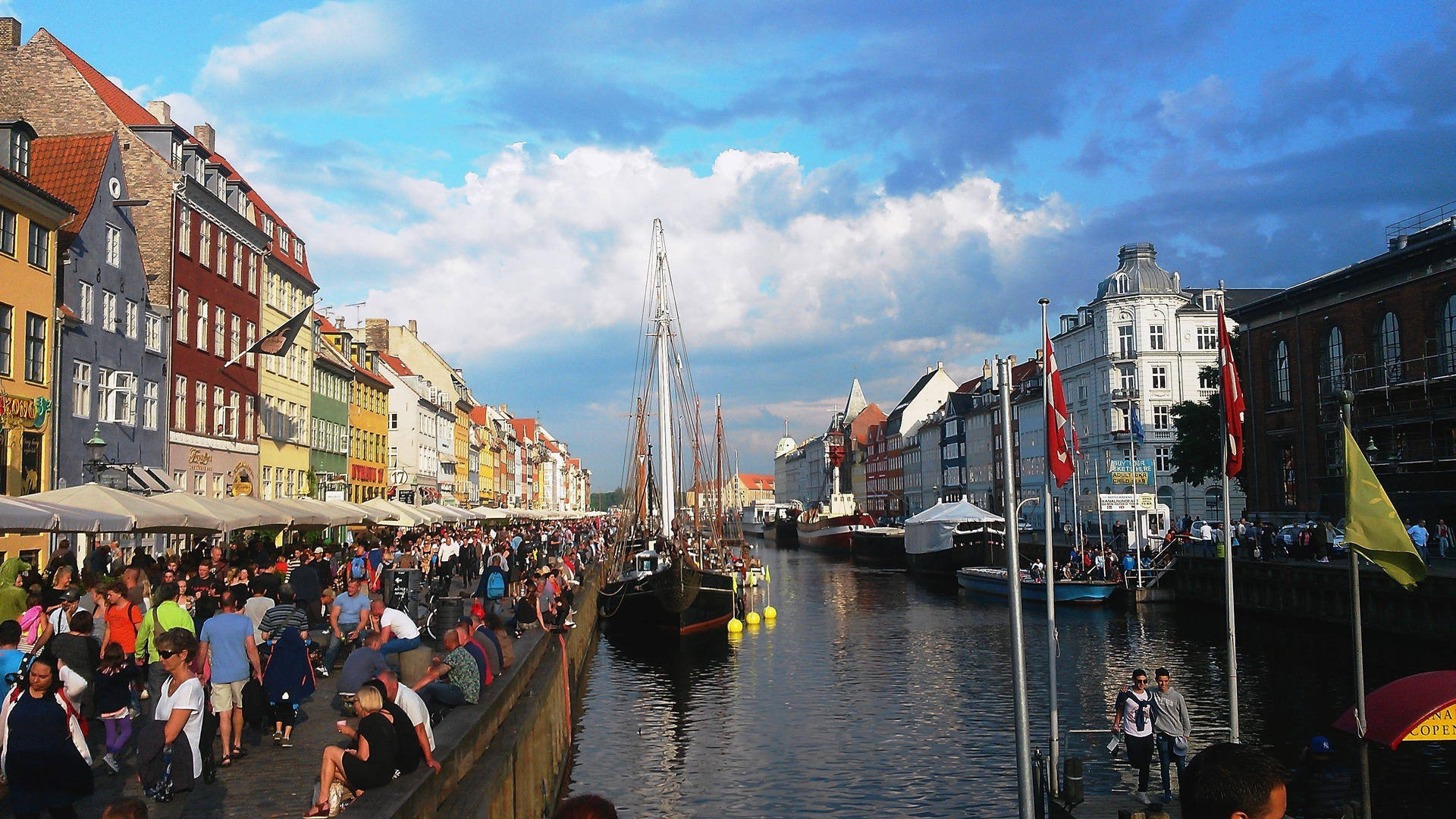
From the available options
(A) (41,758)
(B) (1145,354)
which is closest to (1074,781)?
(A) (41,758)

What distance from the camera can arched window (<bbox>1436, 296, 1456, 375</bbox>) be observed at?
5081 cm

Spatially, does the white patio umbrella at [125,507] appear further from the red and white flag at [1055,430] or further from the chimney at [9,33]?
the chimney at [9,33]

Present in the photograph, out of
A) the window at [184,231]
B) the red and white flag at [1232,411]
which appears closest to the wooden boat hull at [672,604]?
the window at [184,231]

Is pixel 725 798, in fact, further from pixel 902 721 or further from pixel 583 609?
pixel 583 609

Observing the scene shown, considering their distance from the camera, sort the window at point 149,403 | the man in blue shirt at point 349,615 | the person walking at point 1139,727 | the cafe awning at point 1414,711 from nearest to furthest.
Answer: the cafe awning at point 1414,711 < the person walking at point 1139,727 < the man in blue shirt at point 349,615 < the window at point 149,403

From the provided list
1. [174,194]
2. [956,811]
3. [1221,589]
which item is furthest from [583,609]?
[1221,589]

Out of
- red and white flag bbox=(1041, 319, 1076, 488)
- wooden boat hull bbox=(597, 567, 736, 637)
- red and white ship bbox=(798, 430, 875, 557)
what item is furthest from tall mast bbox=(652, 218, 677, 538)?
red and white ship bbox=(798, 430, 875, 557)

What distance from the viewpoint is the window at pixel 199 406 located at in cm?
4381

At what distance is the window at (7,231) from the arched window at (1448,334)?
175 feet

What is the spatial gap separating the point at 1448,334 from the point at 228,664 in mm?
53361

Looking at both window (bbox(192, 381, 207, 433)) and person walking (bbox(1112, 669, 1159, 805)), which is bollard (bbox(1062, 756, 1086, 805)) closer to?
person walking (bbox(1112, 669, 1159, 805))

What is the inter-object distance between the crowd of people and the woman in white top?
2 cm

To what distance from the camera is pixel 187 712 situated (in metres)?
10.8

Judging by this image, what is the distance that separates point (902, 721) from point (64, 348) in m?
24.9
